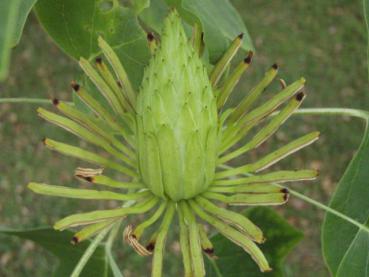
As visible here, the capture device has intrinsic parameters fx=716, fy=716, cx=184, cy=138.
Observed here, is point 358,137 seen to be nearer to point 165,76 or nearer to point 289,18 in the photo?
point 289,18

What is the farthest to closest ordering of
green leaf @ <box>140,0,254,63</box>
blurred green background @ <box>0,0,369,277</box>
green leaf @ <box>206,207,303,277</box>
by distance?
blurred green background @ <box>0,0,369,277</box> < green leaf @ <box>206,207,303,277</box> < green leaf @ <box>140,0,254,63</box>

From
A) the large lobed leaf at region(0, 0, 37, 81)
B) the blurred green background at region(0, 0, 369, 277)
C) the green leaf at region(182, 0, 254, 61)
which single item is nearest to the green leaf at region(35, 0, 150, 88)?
the green leaf at region(182, 0, 254, 61)

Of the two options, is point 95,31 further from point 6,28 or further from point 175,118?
point 6,28

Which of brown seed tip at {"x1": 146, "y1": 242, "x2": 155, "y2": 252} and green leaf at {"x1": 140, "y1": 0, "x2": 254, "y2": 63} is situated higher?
green leaf at {"x1": 140, "y1": 0, "x2": 254, "y2": 63}

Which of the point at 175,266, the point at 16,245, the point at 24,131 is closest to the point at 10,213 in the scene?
the point at 16,245

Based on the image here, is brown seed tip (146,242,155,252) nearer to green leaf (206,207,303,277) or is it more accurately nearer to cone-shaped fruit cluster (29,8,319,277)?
cone-shaped fruit cluster (29,8,319,277)

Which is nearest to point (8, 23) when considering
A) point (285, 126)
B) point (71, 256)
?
point (71, 256)

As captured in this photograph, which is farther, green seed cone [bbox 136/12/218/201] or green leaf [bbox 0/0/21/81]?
green seed cone [bbox 136/12/218/201]
